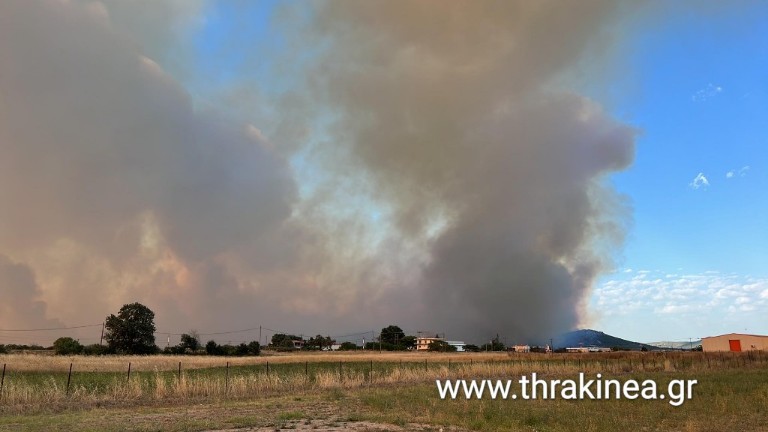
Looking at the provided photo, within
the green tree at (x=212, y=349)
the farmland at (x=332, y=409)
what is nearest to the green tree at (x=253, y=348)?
the green tree at (x=212, y=349)

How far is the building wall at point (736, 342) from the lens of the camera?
4018 inches

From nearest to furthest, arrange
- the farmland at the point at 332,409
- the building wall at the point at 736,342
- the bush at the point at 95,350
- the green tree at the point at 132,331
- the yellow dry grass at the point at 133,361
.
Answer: the farmland at the point at 332,409 < the yellow dry grass at the point at 133,361 < the building wall at the point at 736,342 < the bush at the point at 95,350 < the green tree at the point at 132,331

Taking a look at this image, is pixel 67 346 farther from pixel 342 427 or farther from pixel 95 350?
pixel 342 427

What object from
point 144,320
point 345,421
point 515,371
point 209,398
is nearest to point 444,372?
point 515,371

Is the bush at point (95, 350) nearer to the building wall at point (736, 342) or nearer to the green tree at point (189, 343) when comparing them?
the green tree at point (189, 343)

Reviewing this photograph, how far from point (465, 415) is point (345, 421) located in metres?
4.26

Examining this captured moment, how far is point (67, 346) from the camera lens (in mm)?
103938

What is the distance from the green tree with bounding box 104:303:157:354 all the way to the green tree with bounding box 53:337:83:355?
27.9ft

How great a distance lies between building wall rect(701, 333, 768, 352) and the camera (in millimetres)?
102062

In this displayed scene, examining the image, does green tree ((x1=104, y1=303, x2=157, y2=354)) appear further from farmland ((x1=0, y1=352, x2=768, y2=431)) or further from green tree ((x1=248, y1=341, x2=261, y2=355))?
farmland ((x1=0, y1=352, x2=768, y2=431))

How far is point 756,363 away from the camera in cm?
5150

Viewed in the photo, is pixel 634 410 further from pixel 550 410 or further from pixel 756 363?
pixel 756 363

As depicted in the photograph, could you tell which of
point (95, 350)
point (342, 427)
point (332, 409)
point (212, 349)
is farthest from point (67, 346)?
point (342, 427)

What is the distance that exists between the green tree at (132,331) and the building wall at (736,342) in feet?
409
